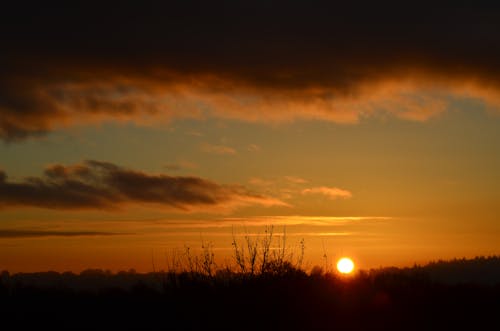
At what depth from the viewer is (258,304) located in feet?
63.8

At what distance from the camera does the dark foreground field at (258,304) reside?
1839 centimetres

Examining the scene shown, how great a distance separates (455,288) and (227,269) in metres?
6.57

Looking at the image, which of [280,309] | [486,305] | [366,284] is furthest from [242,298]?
[486,305]

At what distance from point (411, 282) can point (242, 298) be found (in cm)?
646

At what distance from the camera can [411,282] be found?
2405 centimetres

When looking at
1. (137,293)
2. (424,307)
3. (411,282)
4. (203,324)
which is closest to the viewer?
(203,324)

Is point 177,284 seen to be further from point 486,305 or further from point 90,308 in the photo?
point 486,305

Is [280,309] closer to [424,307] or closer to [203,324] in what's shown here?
[203,324]

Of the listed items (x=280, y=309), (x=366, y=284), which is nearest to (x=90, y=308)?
(x=280, y=309)

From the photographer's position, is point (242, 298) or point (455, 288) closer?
point (242, 298)

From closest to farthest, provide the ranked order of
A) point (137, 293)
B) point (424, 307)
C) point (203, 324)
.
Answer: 1. point (203, 324)
2. point (424, 307)
3. point (137, 293)

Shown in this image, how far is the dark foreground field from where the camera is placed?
18.4 metres

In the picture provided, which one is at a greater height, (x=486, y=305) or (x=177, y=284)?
(x=177, y=284)

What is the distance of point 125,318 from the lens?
1880 cm
